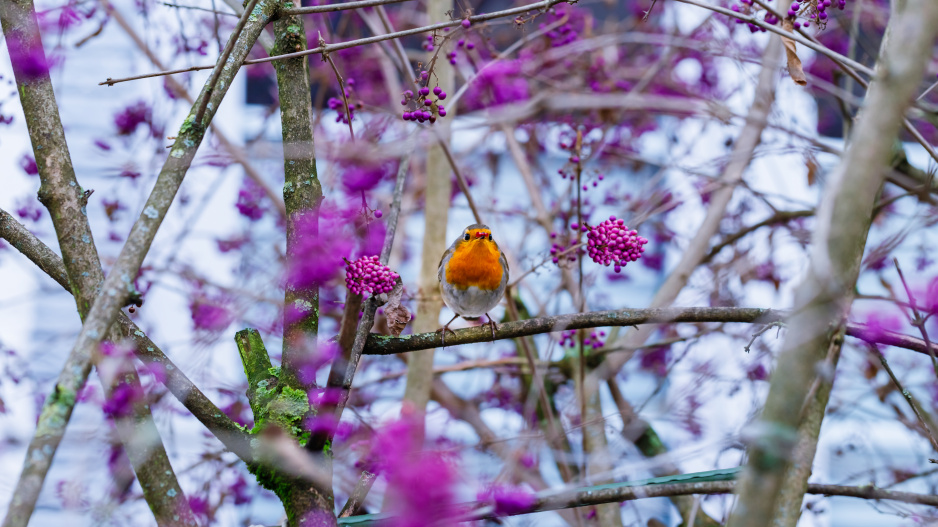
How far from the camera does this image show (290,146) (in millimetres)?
1758

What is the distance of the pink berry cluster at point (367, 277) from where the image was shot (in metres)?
1.77

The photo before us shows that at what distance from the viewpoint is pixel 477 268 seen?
2.88 m

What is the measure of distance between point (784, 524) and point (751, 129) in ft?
6.97

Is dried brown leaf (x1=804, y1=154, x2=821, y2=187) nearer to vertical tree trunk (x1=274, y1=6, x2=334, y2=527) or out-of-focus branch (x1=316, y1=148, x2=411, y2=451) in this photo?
out-of-focus branch (x1=316, y1=148, x2=411, y2=451)

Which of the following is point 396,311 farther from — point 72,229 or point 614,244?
point 72,229

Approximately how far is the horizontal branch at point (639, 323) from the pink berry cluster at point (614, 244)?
24 centimetres

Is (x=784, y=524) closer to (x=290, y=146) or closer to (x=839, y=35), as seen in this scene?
(x=290, y=146)

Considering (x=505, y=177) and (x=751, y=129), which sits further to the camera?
(x=505, y=177)

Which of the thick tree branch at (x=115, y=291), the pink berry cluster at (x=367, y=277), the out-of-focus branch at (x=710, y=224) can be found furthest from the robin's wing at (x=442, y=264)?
the thick tree branch at (x=115, y=291)

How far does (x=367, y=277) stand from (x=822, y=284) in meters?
1.13

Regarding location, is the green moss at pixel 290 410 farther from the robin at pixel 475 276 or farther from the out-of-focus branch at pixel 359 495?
the robin at pixel 475 276

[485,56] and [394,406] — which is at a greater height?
[485,56]

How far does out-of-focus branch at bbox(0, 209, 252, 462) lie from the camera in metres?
1.59

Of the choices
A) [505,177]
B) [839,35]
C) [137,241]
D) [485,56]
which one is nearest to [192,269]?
[485,56]
